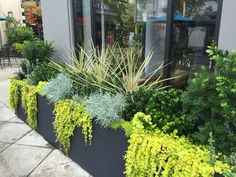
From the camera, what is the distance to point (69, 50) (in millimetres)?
4488

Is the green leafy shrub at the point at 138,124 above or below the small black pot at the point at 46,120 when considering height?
above

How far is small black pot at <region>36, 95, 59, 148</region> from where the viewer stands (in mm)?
3256

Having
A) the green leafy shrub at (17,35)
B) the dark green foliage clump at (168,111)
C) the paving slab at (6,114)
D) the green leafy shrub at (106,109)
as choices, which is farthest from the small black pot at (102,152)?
the green leafy shrub at (17,35)

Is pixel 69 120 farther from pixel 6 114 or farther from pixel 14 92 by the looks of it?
pixel 6 114

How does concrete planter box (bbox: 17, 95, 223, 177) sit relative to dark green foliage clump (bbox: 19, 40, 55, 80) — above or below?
below

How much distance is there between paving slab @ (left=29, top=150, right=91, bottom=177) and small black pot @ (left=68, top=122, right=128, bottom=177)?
0.24ft

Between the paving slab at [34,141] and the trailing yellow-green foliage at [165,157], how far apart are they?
1.72 metres

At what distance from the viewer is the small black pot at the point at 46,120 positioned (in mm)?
3256

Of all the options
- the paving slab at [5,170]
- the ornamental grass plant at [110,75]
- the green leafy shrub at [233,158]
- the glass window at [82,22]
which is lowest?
the paving slab at [5,170]

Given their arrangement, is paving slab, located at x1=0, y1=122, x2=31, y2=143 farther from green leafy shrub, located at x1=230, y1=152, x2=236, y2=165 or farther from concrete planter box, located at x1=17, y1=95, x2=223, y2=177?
green leafy shrub, located at x1=230, y1=152, x2=236, y2=165

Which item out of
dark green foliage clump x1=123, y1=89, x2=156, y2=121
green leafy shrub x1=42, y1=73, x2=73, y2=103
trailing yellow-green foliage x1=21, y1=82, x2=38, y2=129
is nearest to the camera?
dark green foliage clump x1=123, y1=89, x2=156, y2=121

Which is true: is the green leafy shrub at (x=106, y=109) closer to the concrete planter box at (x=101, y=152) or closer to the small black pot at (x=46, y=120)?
the concrete planter box at (x=101, y=152)

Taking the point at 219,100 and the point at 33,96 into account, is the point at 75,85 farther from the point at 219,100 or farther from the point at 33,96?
the point at 219,100

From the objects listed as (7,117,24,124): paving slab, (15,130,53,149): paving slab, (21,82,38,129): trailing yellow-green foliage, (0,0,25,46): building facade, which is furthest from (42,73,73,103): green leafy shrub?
(0,0,25,46): building facade
